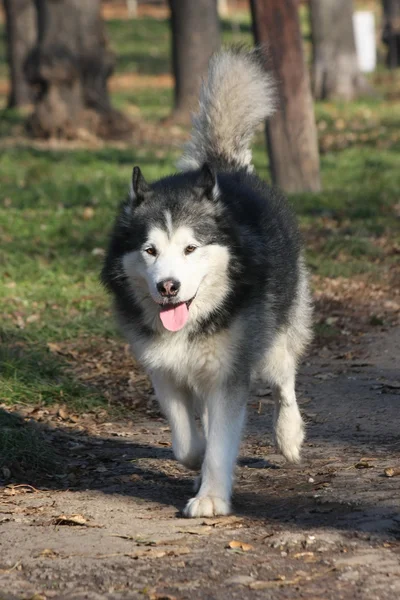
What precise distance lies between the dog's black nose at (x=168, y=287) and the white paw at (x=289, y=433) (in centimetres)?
125

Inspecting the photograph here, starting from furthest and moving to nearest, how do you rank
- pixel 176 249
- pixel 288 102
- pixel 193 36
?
pixel 193 36 → pixel 288 102 → pixel 176 249

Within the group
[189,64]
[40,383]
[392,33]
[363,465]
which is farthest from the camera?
[392,33]

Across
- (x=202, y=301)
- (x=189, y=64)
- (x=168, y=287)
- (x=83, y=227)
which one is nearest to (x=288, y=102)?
(x=83, y=227)

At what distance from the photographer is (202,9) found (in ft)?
57.4

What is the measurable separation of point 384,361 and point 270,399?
900 mm

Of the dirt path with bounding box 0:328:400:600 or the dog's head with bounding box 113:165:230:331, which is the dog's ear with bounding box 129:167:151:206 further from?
the dirt path with bounding box 0:328:400:600

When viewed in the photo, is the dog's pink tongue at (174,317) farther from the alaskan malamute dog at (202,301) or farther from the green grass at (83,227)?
the green grass at (83,227)

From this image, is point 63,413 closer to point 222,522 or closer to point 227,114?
point 227,114

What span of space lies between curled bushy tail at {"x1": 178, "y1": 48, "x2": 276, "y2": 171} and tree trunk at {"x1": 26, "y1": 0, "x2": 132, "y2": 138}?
9750 millimetres

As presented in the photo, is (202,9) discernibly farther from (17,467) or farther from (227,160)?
(17,467)

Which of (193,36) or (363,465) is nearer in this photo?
(363,465)

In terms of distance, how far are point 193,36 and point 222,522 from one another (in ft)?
45.4

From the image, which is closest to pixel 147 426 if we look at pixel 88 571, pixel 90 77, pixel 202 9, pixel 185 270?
pixel 185 270

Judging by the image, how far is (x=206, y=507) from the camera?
4715mm
